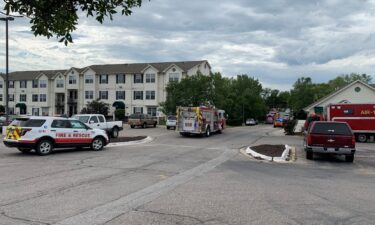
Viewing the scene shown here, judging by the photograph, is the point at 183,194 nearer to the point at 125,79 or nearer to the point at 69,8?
the point at 69,8

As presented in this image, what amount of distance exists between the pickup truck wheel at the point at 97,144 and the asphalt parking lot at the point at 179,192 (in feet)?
13.4

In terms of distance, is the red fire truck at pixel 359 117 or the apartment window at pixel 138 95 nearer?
the red fire truck at pixel 359 117

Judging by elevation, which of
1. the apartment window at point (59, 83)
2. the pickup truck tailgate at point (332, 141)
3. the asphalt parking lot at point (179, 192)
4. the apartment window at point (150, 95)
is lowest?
the asphalt parking lot at point (179, 192)

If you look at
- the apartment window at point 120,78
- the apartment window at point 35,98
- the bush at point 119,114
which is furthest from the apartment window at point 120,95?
the apartment window at point 35,98

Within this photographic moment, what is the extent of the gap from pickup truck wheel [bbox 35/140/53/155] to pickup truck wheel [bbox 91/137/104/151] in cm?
245

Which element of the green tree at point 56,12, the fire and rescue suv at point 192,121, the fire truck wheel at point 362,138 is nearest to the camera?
the green tree at point 56,12

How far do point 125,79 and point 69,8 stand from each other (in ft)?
216

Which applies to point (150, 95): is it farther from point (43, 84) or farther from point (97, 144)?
point (97, 144)

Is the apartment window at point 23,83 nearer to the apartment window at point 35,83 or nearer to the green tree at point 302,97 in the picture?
the apartment window at point 35,83

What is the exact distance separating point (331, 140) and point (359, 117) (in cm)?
1571

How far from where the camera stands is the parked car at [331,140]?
1628cm

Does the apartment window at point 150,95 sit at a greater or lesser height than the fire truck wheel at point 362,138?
greater

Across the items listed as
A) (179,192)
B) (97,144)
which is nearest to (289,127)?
(97,144)

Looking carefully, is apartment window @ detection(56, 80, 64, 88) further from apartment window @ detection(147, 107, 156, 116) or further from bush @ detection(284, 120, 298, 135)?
bush @ detection(284, 120, 298, 135)
